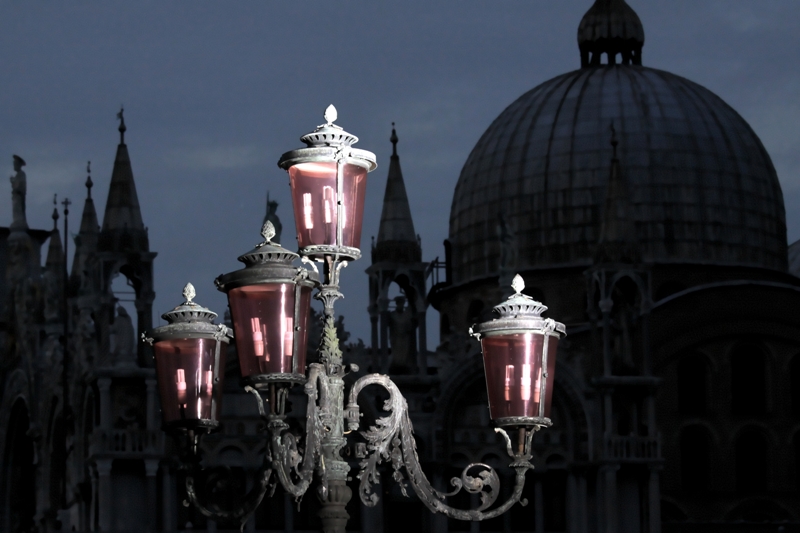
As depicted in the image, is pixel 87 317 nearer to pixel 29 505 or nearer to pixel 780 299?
pixel 29 505

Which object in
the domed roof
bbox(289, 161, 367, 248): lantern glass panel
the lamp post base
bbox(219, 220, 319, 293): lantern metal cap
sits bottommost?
the lamp post base

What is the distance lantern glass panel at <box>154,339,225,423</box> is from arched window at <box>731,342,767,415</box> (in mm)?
33098

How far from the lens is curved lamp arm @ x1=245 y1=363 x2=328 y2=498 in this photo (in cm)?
1678

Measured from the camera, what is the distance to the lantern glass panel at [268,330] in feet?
55.2

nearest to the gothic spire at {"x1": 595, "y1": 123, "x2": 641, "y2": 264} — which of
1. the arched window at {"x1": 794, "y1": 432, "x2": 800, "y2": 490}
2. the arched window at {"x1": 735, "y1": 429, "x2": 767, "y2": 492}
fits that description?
the arched window at {"x1": 735, "y1": 429, "x2": 767, "y2": 492}

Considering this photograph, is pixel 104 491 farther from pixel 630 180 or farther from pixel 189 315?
pixel 189 315

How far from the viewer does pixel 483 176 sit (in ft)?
191

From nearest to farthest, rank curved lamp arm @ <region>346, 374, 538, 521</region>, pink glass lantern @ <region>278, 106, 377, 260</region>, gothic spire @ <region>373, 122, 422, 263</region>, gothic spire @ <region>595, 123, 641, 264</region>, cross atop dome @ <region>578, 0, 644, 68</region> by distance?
pink glass lantern @ <region>278, 106, 377, 260</region>, curved lamp arm @ <region>346, 374, 538, 521</region>, gothic spire @ <region>373, 122, 422, 263</region>, gothic spire @ <region>595, 123, 641, 264</region>, cross atop dome @ <region>578, 0, 644, 68</region>

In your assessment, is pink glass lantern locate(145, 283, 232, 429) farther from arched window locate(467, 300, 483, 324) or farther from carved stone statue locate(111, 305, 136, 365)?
arched window locate(467, 300, 483, 324)

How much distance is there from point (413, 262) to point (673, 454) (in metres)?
9.41

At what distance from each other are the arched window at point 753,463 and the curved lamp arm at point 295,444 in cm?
3378

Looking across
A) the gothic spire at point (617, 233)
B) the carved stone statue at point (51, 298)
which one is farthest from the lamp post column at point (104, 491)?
the gothic spire at point (617, 233)

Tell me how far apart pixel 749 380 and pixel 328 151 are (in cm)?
3344

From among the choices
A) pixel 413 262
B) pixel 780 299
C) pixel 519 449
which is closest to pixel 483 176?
pixel 780 299
